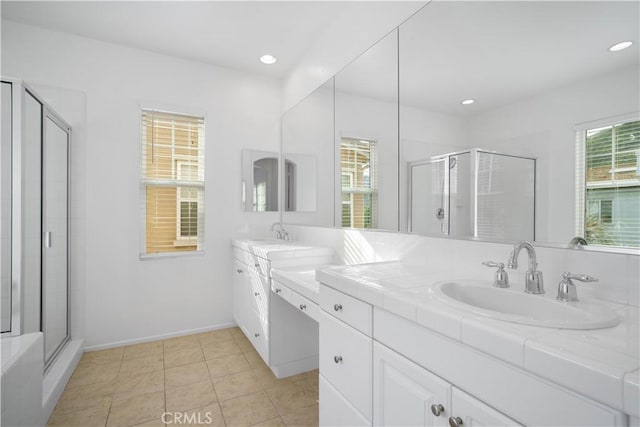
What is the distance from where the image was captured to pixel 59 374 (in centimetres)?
207

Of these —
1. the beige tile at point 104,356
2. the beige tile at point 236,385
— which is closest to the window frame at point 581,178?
the beige tile at point 236,385

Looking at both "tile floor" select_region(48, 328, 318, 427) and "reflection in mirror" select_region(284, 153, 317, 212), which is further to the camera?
"reflection in mirror" select_region(284, 153, 317, 212)

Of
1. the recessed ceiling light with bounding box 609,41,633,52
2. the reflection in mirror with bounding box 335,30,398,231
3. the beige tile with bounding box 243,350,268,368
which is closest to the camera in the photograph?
the recessed ceiling light with bounding box 609,41,633,52

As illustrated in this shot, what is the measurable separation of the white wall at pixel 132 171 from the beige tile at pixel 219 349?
1.21 ft

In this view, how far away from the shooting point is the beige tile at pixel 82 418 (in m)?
1.76

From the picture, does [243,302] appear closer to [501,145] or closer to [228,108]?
→ [228,108]

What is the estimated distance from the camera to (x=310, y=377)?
223 cm

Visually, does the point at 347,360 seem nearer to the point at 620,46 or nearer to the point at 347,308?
the point at 347,308

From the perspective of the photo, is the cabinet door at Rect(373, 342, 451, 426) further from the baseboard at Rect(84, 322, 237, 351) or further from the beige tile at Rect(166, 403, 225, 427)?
the baseboard at Rect(84, 322, 237, 351)

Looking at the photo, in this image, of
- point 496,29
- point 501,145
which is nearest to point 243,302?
point 501,145

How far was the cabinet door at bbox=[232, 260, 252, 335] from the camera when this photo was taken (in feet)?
8.89

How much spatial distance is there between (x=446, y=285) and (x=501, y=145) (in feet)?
2.17

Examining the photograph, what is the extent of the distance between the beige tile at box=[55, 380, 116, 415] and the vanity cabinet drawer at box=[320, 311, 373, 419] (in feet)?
5.19

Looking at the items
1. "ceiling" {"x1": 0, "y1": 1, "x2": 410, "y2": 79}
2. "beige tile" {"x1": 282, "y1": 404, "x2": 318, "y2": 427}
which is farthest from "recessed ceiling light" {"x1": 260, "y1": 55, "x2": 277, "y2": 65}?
"beige tile" {"x1": 282, "y1": 404, "x2": 318, "y2": 427}
